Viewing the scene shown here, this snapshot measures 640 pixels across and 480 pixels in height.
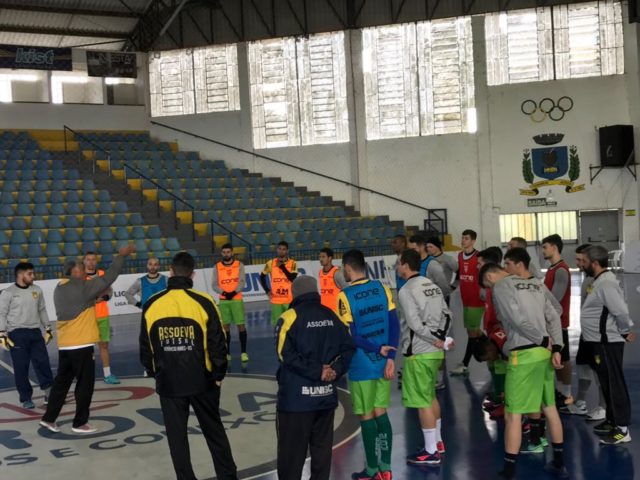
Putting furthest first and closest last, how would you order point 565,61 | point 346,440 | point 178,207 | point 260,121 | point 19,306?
point 260,121, point 565,61, point 178,207, point 19,306, point 346,440

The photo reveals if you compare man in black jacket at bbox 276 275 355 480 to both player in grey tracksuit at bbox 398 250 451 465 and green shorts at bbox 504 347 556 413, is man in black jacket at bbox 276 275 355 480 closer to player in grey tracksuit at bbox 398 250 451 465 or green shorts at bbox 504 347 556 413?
player in grey tracksuit at bbox 398 250 451 465

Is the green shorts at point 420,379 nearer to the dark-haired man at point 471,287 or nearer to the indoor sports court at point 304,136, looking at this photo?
the dark-haired man at point 471,287

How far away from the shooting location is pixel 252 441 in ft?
26.9

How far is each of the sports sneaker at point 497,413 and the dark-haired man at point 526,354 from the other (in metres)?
1.80

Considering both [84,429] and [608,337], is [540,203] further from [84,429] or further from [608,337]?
[84,429]

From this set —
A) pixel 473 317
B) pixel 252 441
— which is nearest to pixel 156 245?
pixel 473 317

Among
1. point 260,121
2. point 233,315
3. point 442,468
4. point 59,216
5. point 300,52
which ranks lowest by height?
point 442,468

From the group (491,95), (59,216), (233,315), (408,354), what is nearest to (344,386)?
(233,315)

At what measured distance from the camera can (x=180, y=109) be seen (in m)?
30.1

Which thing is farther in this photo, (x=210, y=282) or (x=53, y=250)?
(x=210, y=282)

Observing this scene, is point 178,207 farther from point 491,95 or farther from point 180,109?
point 491,95

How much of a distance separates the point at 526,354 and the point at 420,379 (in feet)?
3.24

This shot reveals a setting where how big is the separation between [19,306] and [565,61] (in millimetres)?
22273

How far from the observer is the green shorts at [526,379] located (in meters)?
6.70
